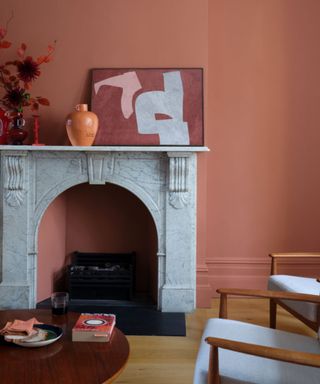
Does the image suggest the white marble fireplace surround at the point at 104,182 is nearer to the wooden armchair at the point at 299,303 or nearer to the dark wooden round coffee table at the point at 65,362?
the wooden armchair at the point at 299,303

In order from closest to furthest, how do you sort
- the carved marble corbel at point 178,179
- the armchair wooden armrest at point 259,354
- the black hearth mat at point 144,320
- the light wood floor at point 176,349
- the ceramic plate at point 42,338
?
the armchair wooden armrest at point 259,354, the ceramic plate at point 42,338, the light wood floor at point 176,349, the black hearth mat at point 144,320, the carved marble corbel at point 178,179

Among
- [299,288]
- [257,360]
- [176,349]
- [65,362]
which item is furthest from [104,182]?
[257,360]

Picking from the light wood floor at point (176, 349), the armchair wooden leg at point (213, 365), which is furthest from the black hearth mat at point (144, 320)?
the armchair wooden leg at point (213, 365)

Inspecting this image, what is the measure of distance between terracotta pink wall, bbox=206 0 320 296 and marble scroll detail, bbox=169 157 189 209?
1.76 feet

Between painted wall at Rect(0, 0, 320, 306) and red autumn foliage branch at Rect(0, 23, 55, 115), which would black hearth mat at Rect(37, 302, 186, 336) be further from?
red autumn foliage branch at Rect(0, 23, 55, 115)

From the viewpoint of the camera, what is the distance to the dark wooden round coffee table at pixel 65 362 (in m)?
1.40

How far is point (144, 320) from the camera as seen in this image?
10.3 ft

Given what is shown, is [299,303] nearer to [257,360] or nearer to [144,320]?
[257,360]

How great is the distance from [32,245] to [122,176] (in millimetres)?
939

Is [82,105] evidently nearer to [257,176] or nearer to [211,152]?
[211,152]

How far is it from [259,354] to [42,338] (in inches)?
34.9

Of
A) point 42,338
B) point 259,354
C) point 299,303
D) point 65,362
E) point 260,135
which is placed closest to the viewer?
point 259,354

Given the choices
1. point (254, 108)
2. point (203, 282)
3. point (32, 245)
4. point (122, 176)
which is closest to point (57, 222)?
point (32, 245)

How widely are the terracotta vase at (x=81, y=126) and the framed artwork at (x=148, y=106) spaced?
19 cm
